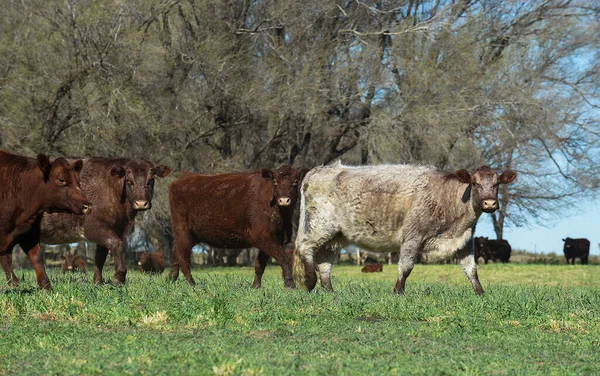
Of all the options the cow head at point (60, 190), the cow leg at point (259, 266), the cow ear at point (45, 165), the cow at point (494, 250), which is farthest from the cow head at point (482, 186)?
the cow at point (494, 250)

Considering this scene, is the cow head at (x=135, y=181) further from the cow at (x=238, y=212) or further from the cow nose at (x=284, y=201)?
the cow nose at (x=284, y=201)

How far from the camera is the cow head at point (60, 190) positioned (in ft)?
35.2

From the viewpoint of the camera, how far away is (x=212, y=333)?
7980 millimetres

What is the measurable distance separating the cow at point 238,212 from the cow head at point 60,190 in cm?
331

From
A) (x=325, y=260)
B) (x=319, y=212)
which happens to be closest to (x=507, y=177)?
(x=319, y=212)

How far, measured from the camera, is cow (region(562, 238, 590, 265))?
1676 inches

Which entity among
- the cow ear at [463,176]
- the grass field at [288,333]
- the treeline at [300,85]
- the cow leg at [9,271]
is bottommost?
the grass field at [288,333]

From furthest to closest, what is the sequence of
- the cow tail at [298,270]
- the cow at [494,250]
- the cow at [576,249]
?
the cow at [576,249] < the cow at [494,250] < the cow tail at [298,270]

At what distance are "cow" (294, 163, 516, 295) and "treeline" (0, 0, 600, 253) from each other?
15227 millimetres

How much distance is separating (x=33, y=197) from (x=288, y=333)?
4.24 m

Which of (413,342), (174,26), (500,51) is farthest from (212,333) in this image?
(500,51)

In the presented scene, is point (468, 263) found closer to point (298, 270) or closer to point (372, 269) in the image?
point (298, 270)

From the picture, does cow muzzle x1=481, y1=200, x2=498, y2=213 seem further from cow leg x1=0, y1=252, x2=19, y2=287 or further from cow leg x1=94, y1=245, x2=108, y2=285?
cow leg x1=0, y1=252, x2=19, y2=287

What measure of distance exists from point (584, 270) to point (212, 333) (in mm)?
21124
